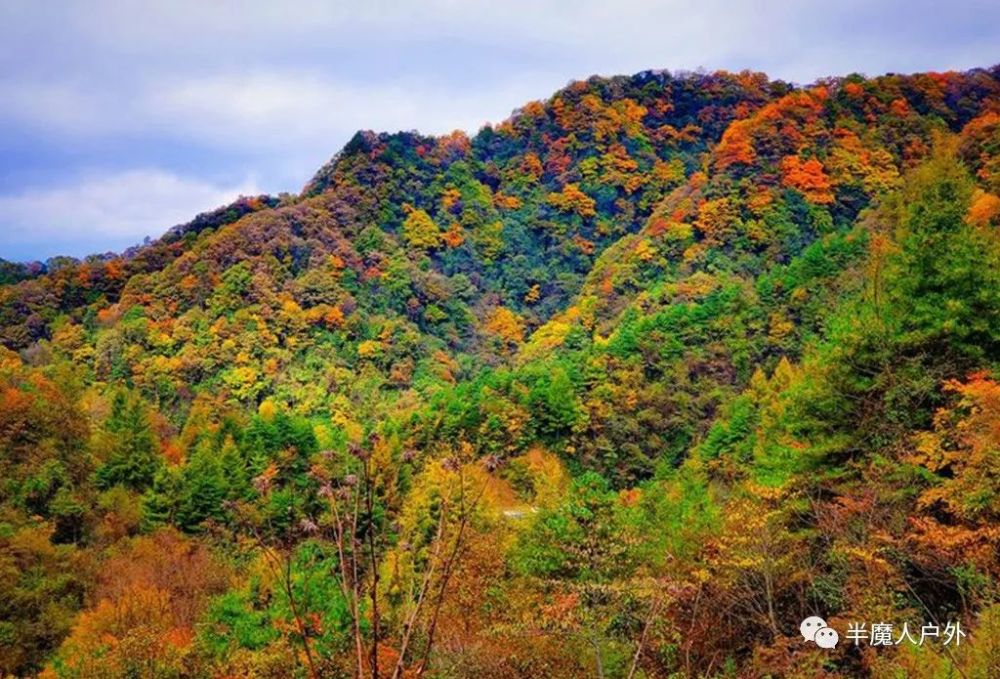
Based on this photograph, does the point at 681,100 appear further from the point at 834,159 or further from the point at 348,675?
the point at 348,675

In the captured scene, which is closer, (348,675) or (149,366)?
(348,675)

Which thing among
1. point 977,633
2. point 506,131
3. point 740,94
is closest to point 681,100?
point 740,94

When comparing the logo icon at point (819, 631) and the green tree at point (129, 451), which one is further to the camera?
the green tree at point (129, 451)

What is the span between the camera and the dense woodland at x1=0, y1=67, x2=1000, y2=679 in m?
11.3

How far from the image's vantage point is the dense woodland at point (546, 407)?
11.3 meters

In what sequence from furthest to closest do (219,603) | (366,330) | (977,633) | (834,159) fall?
(834,159), (366,330), (219,603), (977,633)

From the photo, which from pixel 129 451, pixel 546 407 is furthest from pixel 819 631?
pixel 546 407

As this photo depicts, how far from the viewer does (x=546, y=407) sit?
43031 mm

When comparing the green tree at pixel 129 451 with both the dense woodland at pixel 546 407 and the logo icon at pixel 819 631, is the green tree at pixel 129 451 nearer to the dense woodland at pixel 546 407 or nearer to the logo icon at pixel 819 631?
the dense woodland at pixel 546 407

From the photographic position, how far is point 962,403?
496 inches

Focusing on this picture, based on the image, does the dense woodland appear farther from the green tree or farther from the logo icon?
the logo icon

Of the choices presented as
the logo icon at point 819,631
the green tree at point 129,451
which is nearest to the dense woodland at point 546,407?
the green tree at point 129,451

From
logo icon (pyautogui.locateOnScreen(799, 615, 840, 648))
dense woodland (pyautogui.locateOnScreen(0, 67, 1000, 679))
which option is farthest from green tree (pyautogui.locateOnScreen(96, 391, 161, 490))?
logo icon (pyautogui.locateOnScreen(799, 615, 840, 648))

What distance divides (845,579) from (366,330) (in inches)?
2199
